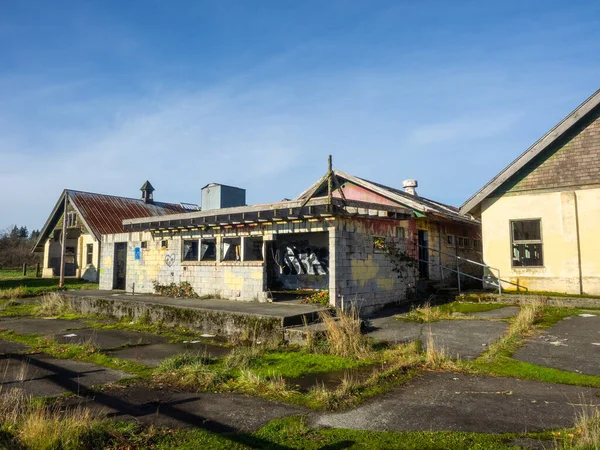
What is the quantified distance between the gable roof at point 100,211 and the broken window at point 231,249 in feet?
37.9

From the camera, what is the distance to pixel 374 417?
471cm

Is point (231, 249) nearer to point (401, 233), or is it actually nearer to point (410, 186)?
point (401, 233)

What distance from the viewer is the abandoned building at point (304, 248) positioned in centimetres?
1148

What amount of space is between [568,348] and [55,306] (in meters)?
15.7

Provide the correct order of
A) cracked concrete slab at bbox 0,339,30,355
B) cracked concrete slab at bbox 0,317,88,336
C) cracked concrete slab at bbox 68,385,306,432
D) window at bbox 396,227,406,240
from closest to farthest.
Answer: cracked concrete slab at bbox 68,385,306,432
cracked concrete slab at bbox 0,339,30,355
cracked concrete slab at bbox 0,317,88,336
window at bbox 396,227,406,240

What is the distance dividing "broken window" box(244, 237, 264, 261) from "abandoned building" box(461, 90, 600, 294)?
7.75 meters

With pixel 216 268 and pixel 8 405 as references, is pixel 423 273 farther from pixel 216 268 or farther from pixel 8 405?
pixel 8 405

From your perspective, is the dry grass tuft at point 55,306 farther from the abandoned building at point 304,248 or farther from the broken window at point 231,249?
the broken window at point 231,249

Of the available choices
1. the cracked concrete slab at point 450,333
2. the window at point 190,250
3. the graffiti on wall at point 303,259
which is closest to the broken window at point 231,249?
the window at point 190,250

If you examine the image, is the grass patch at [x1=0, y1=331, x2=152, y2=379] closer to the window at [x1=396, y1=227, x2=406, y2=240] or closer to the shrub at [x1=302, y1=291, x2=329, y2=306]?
the shrub at [x1=302, y1=291, x2=329, y2=306]

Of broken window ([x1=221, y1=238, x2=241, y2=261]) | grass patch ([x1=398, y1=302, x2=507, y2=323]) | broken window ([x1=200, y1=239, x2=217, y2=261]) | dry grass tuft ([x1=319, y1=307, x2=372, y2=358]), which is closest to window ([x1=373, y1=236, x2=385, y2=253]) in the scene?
grass patch ([x1=398, y1=302, x2=507, y2=323])

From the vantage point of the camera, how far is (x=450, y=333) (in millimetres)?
9289

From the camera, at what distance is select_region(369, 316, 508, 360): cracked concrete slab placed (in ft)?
25.9

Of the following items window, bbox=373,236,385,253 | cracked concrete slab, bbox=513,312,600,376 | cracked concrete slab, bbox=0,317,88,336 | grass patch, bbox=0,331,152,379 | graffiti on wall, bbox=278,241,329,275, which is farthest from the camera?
graffiti on wall, bbox=278,241,329,275
